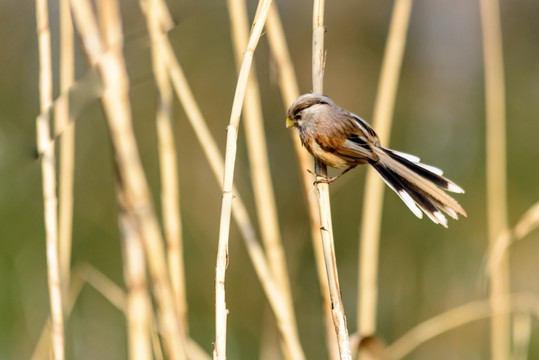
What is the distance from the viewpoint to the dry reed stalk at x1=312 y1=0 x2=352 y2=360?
1265mm

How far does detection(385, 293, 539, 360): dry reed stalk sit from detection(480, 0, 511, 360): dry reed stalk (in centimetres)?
3

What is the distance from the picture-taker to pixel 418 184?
142cm

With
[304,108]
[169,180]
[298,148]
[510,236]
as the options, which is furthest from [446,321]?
[169,180]

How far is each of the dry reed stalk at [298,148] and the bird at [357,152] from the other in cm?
13

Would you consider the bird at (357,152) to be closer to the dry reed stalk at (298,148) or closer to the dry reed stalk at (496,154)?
the dry reed stalk at (298,148)

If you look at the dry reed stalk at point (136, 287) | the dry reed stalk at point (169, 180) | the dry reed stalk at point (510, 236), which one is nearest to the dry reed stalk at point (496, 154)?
the dry reed stalk at point (510, 236)

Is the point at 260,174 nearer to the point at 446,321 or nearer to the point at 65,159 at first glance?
the point at 65,159

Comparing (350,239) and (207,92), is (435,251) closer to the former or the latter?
(350,239)

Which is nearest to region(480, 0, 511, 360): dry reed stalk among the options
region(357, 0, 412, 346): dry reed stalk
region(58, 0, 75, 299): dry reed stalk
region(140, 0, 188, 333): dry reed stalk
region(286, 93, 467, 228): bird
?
region(357, 0, 412, 346): dry reed stalk

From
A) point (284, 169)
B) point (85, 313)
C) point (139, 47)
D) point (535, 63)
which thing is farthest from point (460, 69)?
point (139, 47)

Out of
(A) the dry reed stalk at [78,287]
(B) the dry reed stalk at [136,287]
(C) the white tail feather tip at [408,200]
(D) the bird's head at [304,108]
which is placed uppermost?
(D) the bird's head at [304,108]

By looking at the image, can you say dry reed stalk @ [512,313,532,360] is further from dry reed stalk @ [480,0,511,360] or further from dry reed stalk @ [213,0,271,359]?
dry reed stalk @ [213,0,271,359]

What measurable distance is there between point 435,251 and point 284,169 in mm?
1180

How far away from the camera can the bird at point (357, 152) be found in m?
1.41
